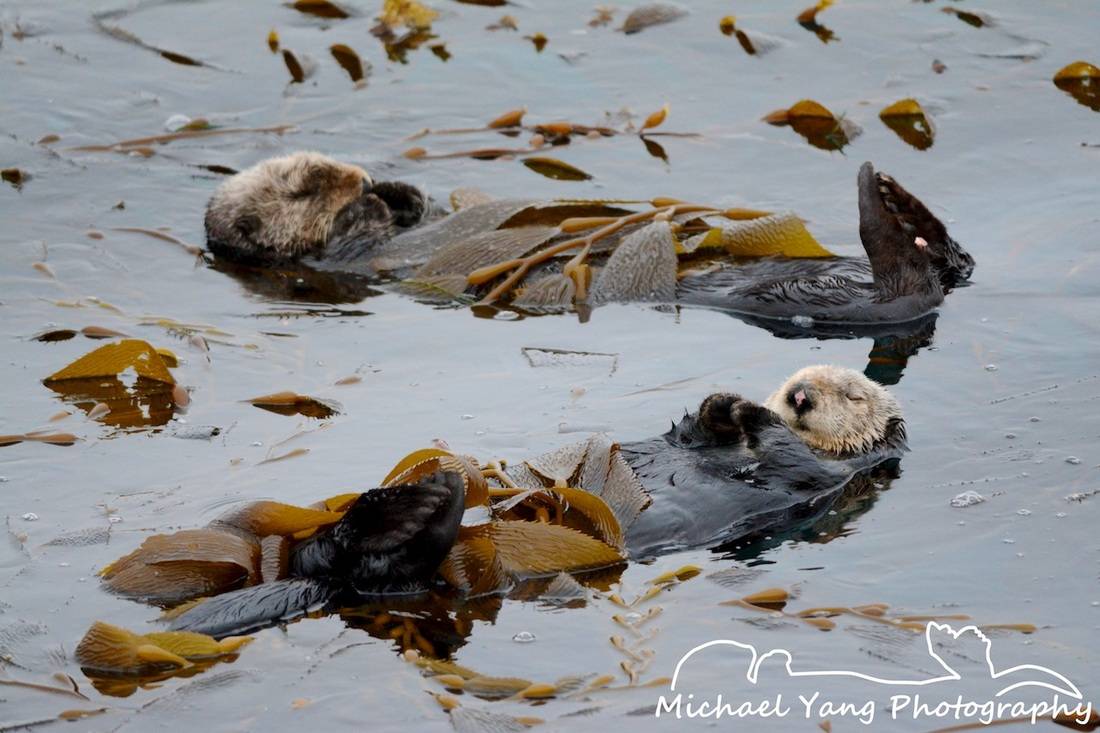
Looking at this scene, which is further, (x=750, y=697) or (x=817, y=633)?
(x=817, y=633)

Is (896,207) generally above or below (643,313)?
above

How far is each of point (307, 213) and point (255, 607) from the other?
12.8 ft

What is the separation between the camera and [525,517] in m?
4.02

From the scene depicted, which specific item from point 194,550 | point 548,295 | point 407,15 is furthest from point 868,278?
point 407,15

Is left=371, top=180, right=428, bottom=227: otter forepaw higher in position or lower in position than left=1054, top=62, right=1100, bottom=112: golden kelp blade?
lower

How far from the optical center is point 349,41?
9336mm

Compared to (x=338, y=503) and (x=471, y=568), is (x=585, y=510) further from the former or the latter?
(x=338, y=503)

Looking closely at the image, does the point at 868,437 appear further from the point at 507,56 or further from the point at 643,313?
the point at 507,56

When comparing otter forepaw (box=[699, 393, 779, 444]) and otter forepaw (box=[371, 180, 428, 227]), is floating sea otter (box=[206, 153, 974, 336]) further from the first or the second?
otter forepaw (box=[699, 393, 779, 444])

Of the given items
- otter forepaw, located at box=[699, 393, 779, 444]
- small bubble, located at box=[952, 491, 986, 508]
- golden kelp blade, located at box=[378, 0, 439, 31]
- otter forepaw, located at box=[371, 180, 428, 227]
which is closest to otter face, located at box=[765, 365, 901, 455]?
otter forepaw, located at box=[699, 393, 779, 444]

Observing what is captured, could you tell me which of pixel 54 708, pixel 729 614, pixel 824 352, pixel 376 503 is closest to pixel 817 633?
pixel 729 614

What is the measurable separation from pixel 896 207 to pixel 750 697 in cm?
314

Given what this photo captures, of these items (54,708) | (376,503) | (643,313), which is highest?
(376,503)

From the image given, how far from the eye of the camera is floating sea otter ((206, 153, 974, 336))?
5840 mm
